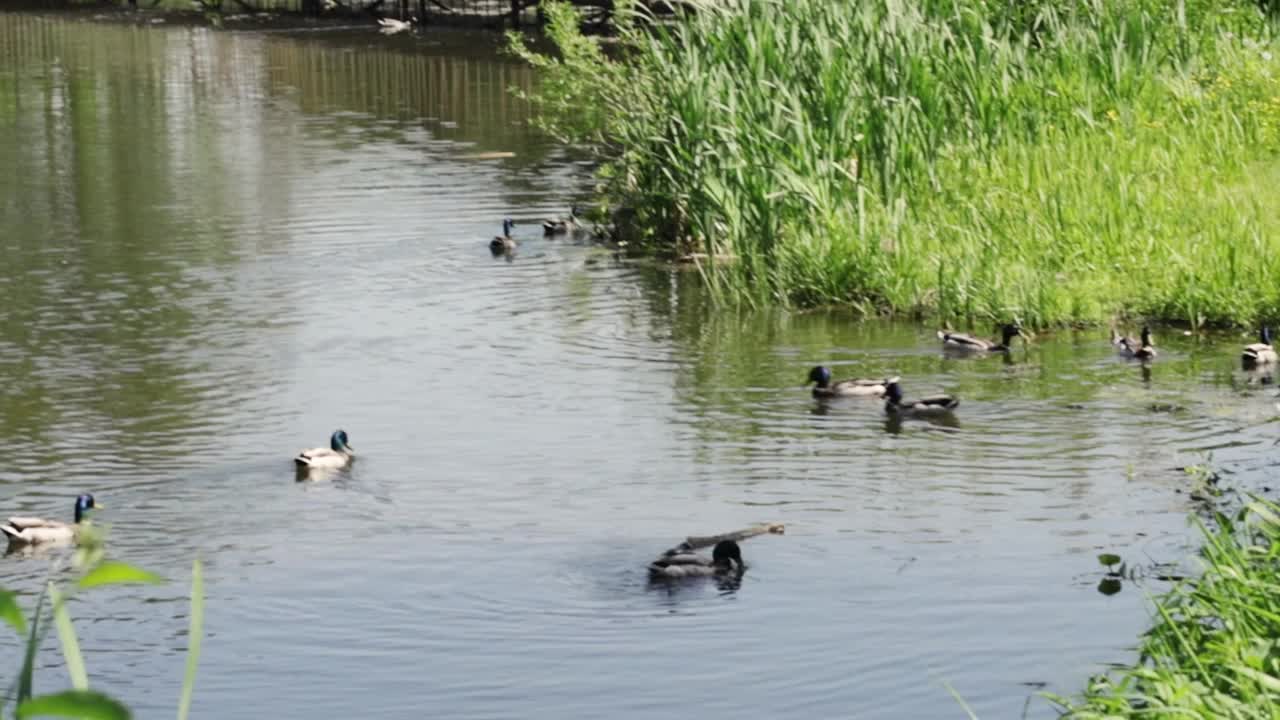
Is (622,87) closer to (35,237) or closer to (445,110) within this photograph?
(35,237)

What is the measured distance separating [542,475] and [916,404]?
2.53m

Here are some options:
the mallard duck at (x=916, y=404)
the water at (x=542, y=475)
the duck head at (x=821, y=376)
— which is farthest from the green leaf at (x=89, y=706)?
the duck head at (x=821, y=376)

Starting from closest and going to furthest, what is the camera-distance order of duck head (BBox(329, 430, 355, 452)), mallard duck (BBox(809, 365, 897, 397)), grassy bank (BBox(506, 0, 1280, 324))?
duck head (BBox(329, 430, 355, 452))
mallard duck (BBox(809, 365, 897, 397))
grassy bank (BBox(506, 0, 1280, 324))

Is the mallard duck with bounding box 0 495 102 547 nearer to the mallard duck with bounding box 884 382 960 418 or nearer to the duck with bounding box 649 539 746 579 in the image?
the duck with bounding box 649 539 746 579

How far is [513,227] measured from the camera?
74.5 feet

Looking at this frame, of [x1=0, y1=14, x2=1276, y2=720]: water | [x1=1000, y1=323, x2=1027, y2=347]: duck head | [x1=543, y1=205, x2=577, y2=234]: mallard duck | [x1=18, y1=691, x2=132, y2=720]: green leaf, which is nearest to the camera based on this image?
[x1=18, y1=691, x2=132, y2=720]: green leaf

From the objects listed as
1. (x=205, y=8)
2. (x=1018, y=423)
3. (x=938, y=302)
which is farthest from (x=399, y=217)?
(x=205, y=8)

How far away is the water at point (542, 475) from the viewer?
8555 mm

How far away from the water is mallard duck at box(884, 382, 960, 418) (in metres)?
0.16

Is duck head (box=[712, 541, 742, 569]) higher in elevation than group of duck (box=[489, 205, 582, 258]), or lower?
lower

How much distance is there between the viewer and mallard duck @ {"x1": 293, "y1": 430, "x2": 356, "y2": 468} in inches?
472

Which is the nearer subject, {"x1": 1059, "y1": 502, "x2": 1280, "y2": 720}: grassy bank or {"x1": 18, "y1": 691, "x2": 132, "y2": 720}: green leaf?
{"x1": 18, "y1": 691, "x2": 132, "y2": 720}: green leaf

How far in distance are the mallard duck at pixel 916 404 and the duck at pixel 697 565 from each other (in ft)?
11.9

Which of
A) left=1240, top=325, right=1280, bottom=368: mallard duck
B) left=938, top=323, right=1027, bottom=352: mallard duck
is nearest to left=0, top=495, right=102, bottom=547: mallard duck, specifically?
left=938, top=323, right=1027, bottom=352: mallard duck
